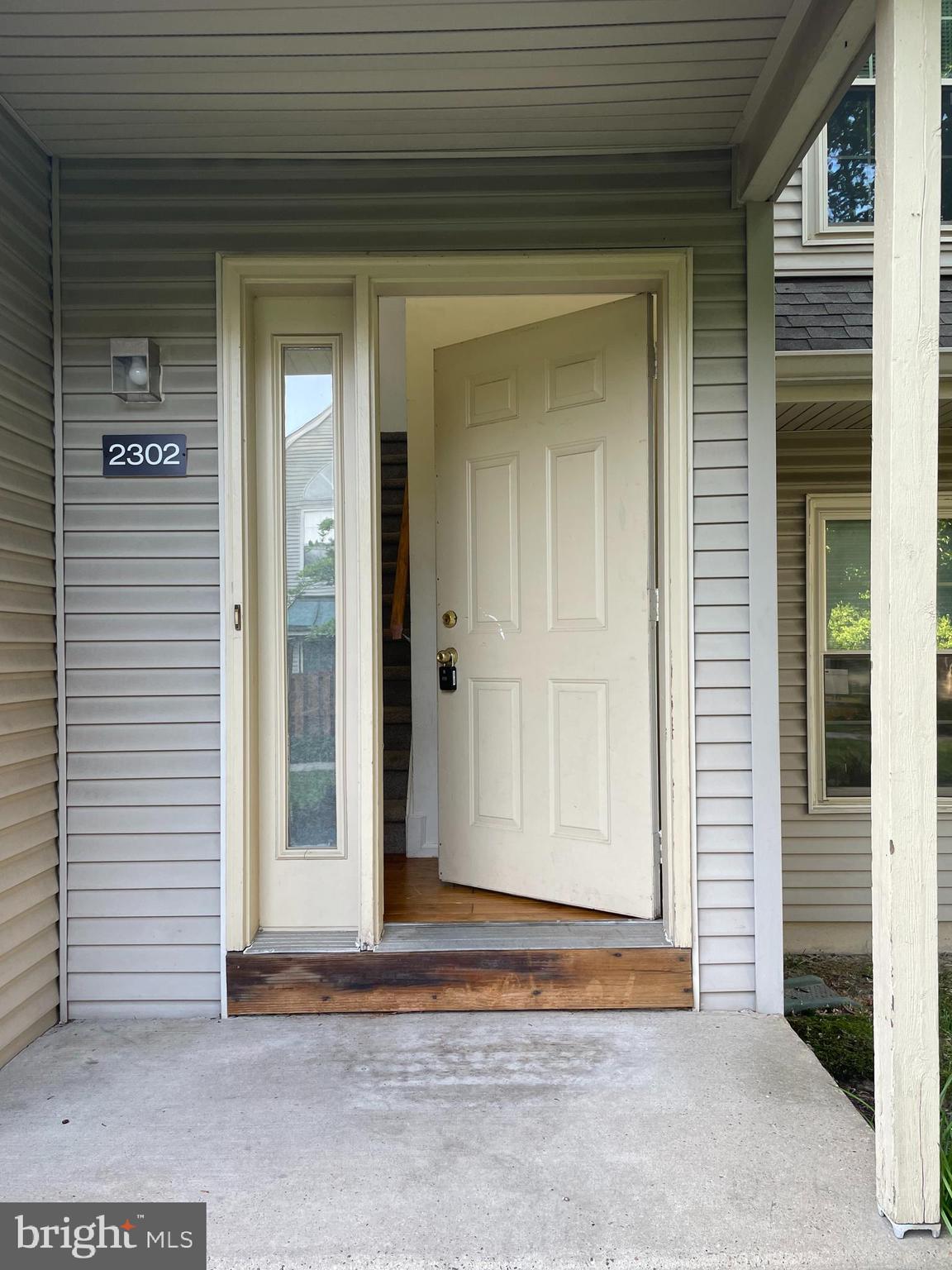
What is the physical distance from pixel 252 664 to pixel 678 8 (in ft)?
6.83

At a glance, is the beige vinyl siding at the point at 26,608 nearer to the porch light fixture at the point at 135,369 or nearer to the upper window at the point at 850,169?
the porch light fixture at the point at 135,369

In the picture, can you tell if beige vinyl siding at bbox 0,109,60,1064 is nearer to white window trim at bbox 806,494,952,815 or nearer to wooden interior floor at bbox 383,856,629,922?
wooden interior floor at bbox 383,856,629,922

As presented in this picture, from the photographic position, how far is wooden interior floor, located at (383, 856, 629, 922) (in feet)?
9.28

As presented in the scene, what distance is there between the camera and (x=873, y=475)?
1696 millimetres

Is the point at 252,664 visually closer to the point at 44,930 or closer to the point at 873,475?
the point at 44,930

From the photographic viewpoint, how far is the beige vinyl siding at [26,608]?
233 cm

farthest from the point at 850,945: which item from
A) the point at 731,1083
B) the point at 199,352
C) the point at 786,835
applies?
the point at 199,352

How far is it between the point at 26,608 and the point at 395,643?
2310mm

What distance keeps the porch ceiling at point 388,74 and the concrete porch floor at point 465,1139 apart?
2.50 meters

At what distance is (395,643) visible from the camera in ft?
15.0

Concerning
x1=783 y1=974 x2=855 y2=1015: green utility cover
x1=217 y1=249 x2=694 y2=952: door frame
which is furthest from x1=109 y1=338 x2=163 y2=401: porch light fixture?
x1=783 y1=974 x2=855 y2=1015: green utility cover

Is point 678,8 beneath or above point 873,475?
above

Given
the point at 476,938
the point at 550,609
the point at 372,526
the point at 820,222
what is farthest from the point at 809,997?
the point at 820,222

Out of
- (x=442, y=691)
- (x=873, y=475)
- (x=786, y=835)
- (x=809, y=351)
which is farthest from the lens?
(x=786, y=835)
